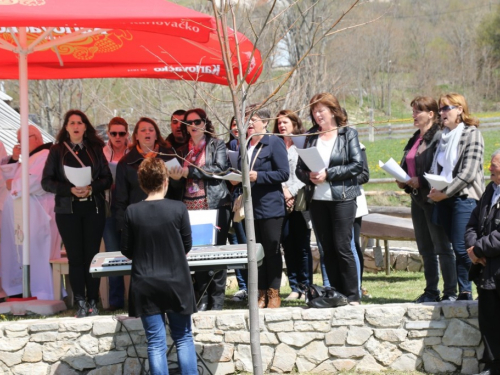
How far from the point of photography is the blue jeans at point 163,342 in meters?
5.06

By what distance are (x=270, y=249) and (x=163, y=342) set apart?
186 cm

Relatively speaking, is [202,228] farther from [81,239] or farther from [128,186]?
[81,239]

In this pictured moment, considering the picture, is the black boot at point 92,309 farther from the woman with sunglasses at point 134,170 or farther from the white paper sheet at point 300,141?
the white paper sheet at point 300,141

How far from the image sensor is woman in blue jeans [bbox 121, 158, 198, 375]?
4.99m

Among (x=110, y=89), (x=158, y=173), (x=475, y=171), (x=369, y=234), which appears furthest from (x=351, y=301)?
(x=110, y=89)

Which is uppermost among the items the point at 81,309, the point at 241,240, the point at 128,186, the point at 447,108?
the point at 447,108

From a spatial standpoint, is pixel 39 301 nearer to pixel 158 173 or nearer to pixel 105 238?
pixel 105 238

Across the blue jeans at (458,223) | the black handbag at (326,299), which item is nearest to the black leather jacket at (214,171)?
the black handbag at (326,299)

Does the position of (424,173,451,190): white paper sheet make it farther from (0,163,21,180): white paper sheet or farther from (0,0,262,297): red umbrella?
(0,163,21,180): white paper sheet

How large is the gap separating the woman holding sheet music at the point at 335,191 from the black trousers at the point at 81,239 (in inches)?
73.5

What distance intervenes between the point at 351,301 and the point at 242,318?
93 cm

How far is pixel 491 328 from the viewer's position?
217 inches

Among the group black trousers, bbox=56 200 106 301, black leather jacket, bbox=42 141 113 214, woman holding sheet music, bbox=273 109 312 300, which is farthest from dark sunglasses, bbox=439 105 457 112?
black trousers, bbox=56 200 106 301

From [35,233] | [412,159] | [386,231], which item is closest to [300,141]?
[412,159]
